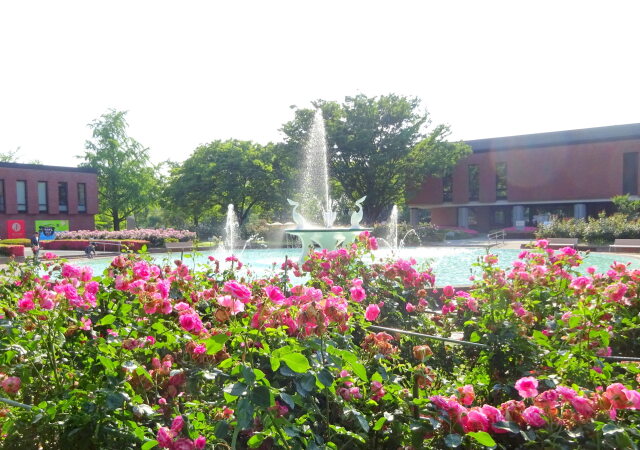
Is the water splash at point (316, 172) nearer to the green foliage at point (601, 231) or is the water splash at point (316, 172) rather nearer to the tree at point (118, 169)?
the green foliage at point (601, 231)

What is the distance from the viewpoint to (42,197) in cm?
4434

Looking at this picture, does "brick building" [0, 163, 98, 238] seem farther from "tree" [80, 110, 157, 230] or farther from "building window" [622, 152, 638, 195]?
"building window" [622, 152, 638, 195]

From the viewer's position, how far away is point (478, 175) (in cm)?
4572

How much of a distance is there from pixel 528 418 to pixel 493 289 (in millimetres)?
1979

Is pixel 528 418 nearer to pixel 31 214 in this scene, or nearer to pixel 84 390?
pixel 84 390

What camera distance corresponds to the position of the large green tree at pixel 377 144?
37562mm

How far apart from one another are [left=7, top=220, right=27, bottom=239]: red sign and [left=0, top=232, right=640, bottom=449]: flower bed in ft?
145

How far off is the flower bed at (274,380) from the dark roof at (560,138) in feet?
138

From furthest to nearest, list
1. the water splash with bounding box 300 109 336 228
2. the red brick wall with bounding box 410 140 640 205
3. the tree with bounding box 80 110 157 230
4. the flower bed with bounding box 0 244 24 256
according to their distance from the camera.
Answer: the tree with bounding box 80 110 157 230 → the red brick wall with bounding box 410 140 640 205 → the water splash with bounding box 300 109 336 228 → the flower bed with bounding box 0 244 24 256

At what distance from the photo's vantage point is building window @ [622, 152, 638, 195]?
39.0 m

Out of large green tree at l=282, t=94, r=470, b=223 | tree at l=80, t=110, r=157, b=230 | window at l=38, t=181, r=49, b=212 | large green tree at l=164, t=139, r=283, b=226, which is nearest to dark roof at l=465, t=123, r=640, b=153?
large green tree at l=282, t=94, r=470, b=223

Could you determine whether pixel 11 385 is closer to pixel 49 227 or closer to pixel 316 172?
pixel 316 172

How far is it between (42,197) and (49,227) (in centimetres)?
405

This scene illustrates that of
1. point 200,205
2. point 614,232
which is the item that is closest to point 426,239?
point 614,232
